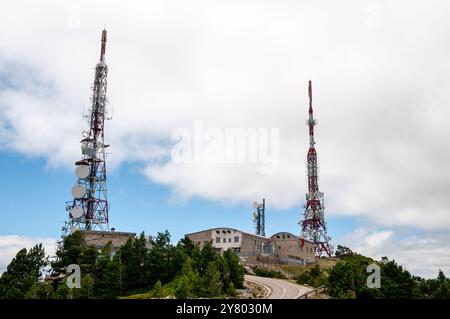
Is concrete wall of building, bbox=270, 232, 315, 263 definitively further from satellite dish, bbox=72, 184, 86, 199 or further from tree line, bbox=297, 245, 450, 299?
satellite dish, bbox=72, 184, 86, 199

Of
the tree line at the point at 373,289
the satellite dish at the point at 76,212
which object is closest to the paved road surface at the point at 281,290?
the tree line at the point at 373,289

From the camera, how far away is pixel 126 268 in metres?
53.9

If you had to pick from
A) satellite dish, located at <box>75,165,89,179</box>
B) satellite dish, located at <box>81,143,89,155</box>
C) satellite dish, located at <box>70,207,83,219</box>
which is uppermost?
satellite dish, located at <box>81,143,89,155</box>

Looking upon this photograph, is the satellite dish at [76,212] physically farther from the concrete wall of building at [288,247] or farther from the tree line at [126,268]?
the concrete wall of building at [288,247]

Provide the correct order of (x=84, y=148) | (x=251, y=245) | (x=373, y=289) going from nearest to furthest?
(x=373, y=289)
(x=84, y=148)
(x=251, y=245)

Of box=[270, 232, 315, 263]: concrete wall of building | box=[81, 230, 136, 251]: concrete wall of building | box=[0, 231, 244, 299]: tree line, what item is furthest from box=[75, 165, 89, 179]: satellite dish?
box=[270, 232, 315, 263]: concrete wall of building

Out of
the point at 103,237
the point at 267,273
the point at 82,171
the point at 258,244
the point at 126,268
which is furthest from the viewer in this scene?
the point at 258,244

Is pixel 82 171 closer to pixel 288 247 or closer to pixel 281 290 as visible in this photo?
pixel 281 290

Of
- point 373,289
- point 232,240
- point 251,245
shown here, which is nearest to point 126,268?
point 373,289

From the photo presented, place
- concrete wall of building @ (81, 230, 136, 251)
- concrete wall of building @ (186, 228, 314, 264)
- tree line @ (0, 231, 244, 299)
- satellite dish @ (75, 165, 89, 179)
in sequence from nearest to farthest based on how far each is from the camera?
tree line @ (0, 231, 244, 299)
concrete wall of building @ (81, 230, 136, 251)
satellite dish @ (75, 165, 89, 179)
concrete wall of building @ (186, 228, 314, 264)

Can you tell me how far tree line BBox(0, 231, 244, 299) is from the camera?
49.9 meters

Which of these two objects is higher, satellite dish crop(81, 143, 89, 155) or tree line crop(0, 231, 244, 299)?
satellite dish crop(81, 143, 89, 155)

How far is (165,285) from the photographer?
5122 cm
